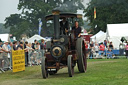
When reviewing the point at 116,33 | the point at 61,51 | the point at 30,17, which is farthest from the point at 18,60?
the point at 30,17

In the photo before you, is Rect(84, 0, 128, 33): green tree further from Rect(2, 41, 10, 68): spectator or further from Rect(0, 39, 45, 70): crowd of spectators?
Rect(2, 41, 10, 68): spectator

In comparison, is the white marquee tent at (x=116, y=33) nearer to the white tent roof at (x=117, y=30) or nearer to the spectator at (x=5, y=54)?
the white tent roof at (x=117, y=30)

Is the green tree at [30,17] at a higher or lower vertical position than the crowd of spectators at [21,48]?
higher

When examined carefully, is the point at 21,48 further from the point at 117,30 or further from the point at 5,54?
the point at 117,30

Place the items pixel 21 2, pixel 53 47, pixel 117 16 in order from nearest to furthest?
pixel 53 47, pixel 117 16, pixel 21 2

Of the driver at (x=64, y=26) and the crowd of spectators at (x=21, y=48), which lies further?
the crowd of spectators at (x=21, y=48)

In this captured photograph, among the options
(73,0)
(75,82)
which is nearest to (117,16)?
(73,0)

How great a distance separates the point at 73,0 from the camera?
58.6ft

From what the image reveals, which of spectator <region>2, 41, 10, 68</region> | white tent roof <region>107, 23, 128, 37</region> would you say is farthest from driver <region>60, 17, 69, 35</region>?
white tent roof <region>107, 23, 128, 37</region>

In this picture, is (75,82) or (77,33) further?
(77,33)

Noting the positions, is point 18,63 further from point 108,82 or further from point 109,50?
point 109,50

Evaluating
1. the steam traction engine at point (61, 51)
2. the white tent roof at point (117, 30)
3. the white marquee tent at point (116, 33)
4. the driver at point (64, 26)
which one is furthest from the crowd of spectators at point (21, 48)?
the white tent roof at point (117, 30)

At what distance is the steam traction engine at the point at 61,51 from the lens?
12781 mm

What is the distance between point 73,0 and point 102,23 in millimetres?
31467
